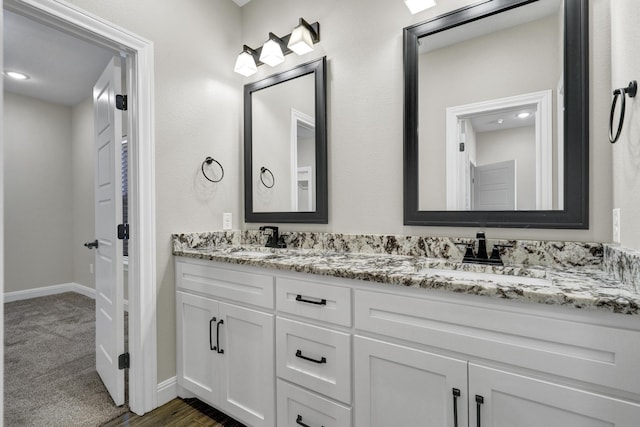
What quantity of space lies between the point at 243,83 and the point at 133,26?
2.62ft

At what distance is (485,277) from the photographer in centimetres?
131

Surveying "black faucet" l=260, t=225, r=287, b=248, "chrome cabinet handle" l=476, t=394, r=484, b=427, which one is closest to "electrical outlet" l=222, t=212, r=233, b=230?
"black faucet" l=260, t=225, r=287, b=248

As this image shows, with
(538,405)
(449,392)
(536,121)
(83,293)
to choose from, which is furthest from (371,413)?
(83,293)

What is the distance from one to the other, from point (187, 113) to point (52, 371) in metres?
2.06

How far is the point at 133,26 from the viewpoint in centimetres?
177

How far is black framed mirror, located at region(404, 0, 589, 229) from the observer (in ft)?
4.39

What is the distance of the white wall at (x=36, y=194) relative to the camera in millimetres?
3959

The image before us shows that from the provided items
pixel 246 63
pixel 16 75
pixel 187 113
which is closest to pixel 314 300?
pixel 187 113

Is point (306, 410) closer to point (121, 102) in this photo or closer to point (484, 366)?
point (484, 366)

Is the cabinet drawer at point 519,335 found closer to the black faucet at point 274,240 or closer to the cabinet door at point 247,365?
the cabinet door at point 247,365

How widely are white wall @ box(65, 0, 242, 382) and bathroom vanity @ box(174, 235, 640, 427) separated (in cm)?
31

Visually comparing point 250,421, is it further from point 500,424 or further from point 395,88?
point 395,88

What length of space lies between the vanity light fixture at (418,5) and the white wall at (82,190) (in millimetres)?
4226

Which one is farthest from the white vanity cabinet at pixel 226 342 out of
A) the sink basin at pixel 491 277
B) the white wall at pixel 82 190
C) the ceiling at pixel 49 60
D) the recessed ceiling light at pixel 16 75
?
the recessed ceiling light at pixel 16 75
